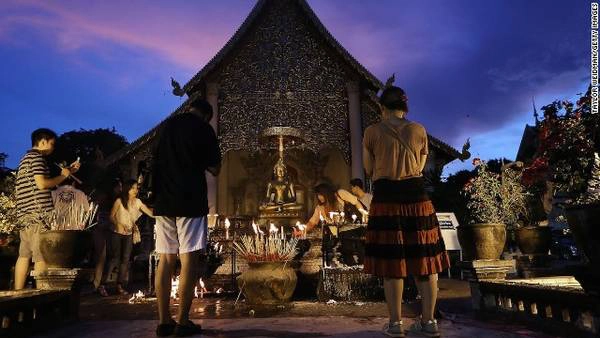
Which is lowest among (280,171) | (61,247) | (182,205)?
(61,247)

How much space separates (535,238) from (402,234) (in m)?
5.17

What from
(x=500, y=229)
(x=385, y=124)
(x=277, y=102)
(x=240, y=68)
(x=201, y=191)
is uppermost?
(x=240, y=68)


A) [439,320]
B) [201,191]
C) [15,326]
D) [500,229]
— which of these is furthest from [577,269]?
[15,326]

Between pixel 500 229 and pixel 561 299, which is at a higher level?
pixel 500 229

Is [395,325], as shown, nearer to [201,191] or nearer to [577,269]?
[577,269]

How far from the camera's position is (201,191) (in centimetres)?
314

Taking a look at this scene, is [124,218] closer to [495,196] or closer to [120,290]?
[120,290]

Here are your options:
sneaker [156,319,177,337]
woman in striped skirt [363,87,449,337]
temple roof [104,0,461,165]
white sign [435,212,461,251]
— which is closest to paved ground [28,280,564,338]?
sneaker [156,319,177,337]

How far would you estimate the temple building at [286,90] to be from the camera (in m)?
12.4

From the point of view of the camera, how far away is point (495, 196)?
557cm

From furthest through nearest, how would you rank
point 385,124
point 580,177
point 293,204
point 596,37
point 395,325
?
1. point 293,204
2. point 596,37
3. point 580,177
4. point 385,124
5. point 395,325

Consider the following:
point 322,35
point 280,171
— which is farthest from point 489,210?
point 322,35

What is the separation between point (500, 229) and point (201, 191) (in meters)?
2.85

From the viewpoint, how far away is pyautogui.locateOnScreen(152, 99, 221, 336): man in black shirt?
3.01 metres
